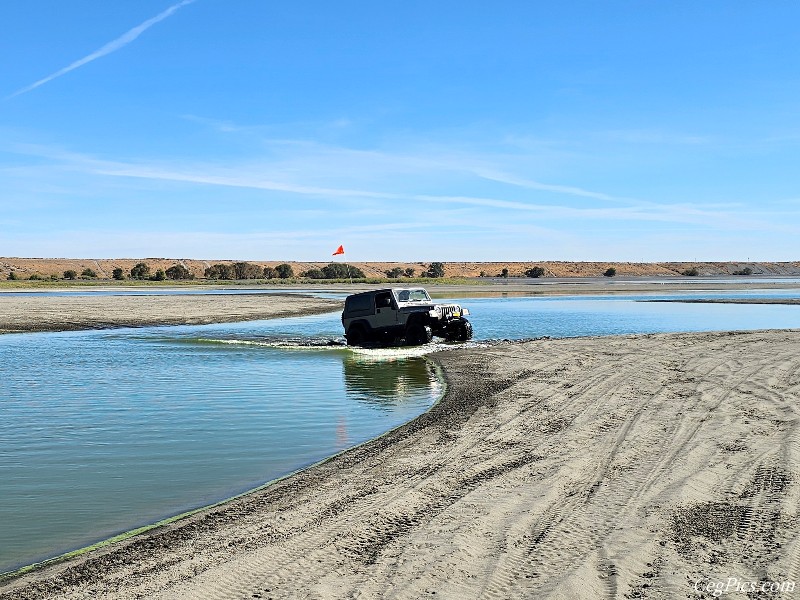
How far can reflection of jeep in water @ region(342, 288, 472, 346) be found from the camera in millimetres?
27609

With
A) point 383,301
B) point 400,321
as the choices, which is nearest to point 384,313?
point 383,301

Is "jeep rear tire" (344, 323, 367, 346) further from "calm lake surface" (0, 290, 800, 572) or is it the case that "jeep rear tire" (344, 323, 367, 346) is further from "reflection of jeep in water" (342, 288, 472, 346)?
"calm lake surface" (0, 290, 800, 572)

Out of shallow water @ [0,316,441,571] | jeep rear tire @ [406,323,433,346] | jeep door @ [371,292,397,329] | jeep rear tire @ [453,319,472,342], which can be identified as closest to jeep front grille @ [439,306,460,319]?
jeep rear tire @ [453,319,472,342]

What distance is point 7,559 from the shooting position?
23.0 feet

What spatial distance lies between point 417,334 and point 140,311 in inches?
1016

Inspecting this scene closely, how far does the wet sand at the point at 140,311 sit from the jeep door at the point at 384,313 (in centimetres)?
1573

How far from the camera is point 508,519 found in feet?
24.1

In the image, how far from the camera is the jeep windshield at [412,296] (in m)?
28.1

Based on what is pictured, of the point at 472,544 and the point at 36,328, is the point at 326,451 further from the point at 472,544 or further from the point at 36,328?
the point at 36,328

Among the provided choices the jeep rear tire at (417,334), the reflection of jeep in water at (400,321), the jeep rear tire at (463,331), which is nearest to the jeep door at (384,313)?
the reflection of jeep in water at (400,321)

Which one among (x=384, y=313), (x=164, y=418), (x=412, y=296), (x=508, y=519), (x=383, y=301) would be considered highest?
(x=412, y=296)

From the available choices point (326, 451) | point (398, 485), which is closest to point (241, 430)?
point (326, 451)

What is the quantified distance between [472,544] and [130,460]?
6.16m

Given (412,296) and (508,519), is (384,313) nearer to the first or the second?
(412,296)
